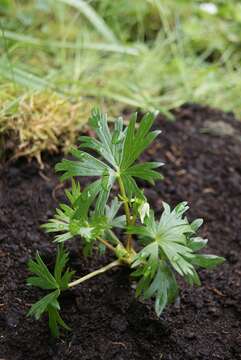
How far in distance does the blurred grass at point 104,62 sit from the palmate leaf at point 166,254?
698mm

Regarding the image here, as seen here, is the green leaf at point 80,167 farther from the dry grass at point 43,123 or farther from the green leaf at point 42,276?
the dry grass at point 43,123

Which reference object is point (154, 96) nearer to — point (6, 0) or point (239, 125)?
point (239, 125)

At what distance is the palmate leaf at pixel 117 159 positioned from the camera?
1.15 meters

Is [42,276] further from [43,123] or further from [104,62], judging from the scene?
[104,62]

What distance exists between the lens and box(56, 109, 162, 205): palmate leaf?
3.77 feet

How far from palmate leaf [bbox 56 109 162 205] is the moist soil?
28cm

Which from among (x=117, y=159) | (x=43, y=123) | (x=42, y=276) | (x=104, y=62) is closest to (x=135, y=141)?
(x=117, y=159)

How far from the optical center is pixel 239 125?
7.25 ft

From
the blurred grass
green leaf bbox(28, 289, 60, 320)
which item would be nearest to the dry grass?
the blurred grass

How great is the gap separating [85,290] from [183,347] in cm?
28

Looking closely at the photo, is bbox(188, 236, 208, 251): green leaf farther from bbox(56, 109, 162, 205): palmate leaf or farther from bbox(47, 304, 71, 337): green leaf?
bbox(47, 304, 71, 337): green leaf

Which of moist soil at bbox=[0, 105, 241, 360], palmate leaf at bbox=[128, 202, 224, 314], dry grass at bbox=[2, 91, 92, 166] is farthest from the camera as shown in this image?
dry grass at bbox=[2, 91, 92, 166]

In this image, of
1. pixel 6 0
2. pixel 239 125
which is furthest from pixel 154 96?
pixel 6 0

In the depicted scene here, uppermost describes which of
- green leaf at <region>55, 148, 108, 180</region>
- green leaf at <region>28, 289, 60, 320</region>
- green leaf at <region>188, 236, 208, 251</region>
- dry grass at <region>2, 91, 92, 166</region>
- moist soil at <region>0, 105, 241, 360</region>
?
green leaf at <region>55, 148, 108, 180</region>
